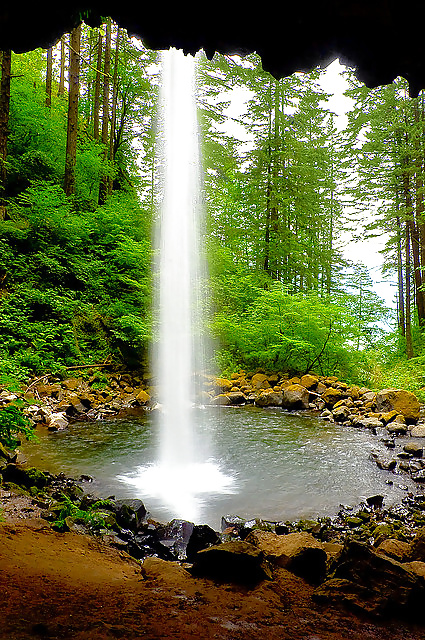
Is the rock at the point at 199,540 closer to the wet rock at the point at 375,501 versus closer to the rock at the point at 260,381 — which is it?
the wet rock at the point at 375,501

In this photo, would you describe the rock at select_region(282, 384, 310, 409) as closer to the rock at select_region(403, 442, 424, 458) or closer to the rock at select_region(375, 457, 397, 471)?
the rock at select_region(403, 442, 424, 458)

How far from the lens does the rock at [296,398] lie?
1220cm

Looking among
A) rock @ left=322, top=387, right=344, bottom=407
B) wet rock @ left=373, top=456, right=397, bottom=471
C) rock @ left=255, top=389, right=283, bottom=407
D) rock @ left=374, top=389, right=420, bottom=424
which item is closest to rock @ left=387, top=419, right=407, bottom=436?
rock @ left=374, top=389, right=420, bottom=424

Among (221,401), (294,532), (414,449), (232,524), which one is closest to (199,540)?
(232,524)

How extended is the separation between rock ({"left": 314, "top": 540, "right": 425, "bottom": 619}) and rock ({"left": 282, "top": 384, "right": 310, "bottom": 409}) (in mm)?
9953

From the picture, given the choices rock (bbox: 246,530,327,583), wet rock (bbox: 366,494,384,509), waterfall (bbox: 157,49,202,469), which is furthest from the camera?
waterfall (bbox: 157,49,202,469)

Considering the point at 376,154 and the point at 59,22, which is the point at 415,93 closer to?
the point at 59,22

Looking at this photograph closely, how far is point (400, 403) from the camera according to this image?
10.1 m

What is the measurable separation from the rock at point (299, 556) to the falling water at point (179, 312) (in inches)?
77.9

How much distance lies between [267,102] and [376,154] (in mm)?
6326

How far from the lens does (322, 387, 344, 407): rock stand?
→ 1200 centimetres

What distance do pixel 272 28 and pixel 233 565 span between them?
4387mm

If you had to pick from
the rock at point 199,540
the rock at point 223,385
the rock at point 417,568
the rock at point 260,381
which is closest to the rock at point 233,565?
the rock at point 417,568

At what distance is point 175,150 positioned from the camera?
20.4 metres
